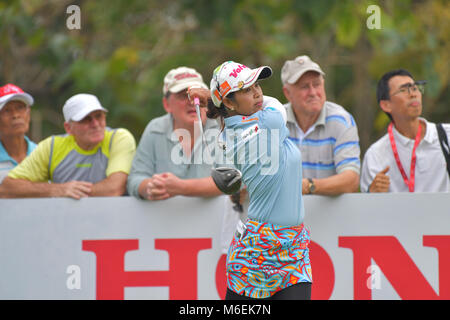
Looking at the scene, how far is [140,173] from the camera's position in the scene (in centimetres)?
492

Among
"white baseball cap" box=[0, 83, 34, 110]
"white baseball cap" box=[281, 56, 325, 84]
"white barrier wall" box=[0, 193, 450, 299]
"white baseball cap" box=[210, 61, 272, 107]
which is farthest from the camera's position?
"white baseball cap" box=[0, 83, 34, 110]

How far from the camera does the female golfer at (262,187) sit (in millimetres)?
3379

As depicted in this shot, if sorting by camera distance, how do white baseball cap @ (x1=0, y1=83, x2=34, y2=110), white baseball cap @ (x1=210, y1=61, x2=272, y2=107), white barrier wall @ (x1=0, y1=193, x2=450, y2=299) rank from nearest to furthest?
white baseball cap @ (x1=210, y1=61, x2=272, y2=107), white barrier wall @ (x1=0, y1=193, x2=450, y2=299), white baseball cap @ (x1=0, y1=83, x2=34, y2=110)

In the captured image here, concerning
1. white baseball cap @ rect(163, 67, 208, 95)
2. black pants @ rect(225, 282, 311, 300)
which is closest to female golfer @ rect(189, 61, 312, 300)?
black pants @ rect(225, 282, 311, 300)

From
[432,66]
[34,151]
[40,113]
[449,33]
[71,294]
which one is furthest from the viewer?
[40,113]

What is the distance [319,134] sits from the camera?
4805 millimetres

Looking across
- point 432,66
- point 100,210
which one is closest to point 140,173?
point 100,210

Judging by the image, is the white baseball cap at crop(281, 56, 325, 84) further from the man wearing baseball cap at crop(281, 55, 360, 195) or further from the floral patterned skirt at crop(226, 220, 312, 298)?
the floral patterned skirt at crop(226, 220, 312, 298)

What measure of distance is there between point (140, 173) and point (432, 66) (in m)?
6.60

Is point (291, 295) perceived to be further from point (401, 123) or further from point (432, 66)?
point (432, 66)

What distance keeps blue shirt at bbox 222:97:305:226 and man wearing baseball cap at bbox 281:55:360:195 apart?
1089 millimetres

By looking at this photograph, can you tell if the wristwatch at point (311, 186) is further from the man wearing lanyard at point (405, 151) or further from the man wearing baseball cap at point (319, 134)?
the man wearing lanyard at point (405, 151)

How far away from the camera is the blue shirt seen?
3383 millimetres

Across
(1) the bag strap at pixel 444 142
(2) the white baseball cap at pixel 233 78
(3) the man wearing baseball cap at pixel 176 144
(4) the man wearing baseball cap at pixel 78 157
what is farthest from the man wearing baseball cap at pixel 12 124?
(1) the bag strap at pixel 444 142
